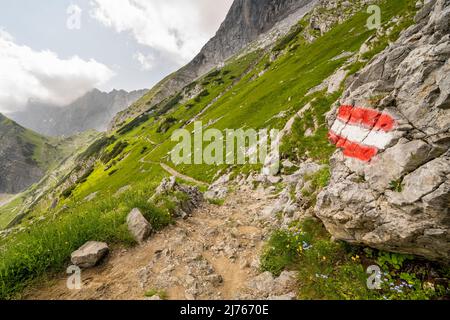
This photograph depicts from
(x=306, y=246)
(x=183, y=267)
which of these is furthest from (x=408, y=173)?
(x=183, y=267)

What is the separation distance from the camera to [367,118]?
7953 millimetres

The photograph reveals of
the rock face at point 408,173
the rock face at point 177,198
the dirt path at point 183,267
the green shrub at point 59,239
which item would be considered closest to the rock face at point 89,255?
the dirt path at point 183,267

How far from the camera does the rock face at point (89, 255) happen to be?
8.66 m

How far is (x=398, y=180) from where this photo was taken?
20.1 feet

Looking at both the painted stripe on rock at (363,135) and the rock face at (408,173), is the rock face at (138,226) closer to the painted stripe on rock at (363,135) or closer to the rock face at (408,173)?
the rock face at (408,173)

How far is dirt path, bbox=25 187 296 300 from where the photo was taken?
7531mm

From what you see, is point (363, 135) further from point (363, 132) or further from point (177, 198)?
point (177, 198)

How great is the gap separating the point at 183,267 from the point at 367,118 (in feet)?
26.3

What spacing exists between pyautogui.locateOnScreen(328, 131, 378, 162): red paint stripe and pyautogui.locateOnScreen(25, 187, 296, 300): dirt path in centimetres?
498

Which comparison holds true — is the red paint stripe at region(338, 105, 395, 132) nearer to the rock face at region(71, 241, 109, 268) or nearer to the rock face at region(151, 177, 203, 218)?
the rock face at region(151, 177, 203, 218)

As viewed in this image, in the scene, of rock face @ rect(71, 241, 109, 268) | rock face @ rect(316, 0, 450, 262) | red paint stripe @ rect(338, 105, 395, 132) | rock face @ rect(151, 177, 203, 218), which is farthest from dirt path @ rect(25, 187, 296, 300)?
red paint stripe @ rect(338, 105, 395, 132)

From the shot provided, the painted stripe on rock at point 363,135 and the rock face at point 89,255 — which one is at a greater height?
the rock face at point 89,255
